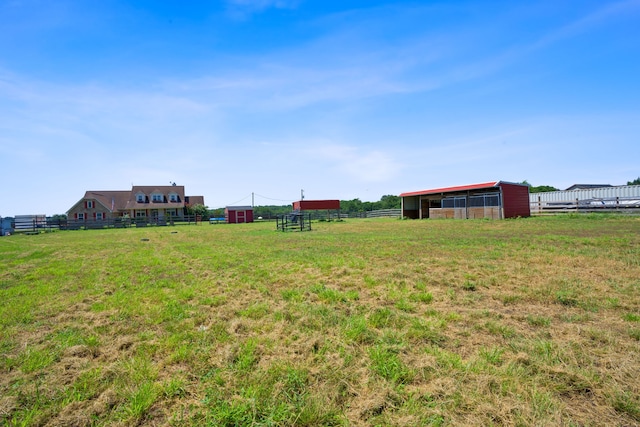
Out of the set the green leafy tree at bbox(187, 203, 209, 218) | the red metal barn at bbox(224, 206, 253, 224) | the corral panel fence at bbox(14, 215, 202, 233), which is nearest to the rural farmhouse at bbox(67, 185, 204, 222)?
the green leafy tree at bbox(187, 203, 209, 218)

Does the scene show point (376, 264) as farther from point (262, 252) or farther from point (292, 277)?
point (262, 252)

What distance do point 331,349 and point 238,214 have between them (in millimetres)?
46746

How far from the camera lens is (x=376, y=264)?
8086 millimetres

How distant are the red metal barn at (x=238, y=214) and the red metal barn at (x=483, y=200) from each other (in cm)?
2785

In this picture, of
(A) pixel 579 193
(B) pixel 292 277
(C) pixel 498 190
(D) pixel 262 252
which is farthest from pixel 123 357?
(A) pixel 579 193

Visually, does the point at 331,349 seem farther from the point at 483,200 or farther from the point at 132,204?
the point at 132,204

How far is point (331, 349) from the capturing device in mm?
3412

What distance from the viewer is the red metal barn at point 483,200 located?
26156mm

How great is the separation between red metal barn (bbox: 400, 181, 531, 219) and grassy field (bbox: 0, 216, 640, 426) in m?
21.4

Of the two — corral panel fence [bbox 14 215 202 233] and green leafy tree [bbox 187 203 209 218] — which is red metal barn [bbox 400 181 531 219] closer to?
corral panel fence [bbox 14 215 202 233]

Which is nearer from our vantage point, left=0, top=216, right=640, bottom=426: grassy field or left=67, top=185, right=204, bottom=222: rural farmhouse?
left=0, top=216, right=640, bottom=426: grassy field

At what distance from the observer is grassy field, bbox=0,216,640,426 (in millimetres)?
2395

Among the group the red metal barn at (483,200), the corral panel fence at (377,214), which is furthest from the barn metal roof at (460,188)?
the corral panel fence at (377,214)

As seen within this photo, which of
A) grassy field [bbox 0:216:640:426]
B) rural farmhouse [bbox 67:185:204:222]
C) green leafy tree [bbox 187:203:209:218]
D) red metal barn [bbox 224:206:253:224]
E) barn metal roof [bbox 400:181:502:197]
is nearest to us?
grassy field [bbox 0:216:640:426]
